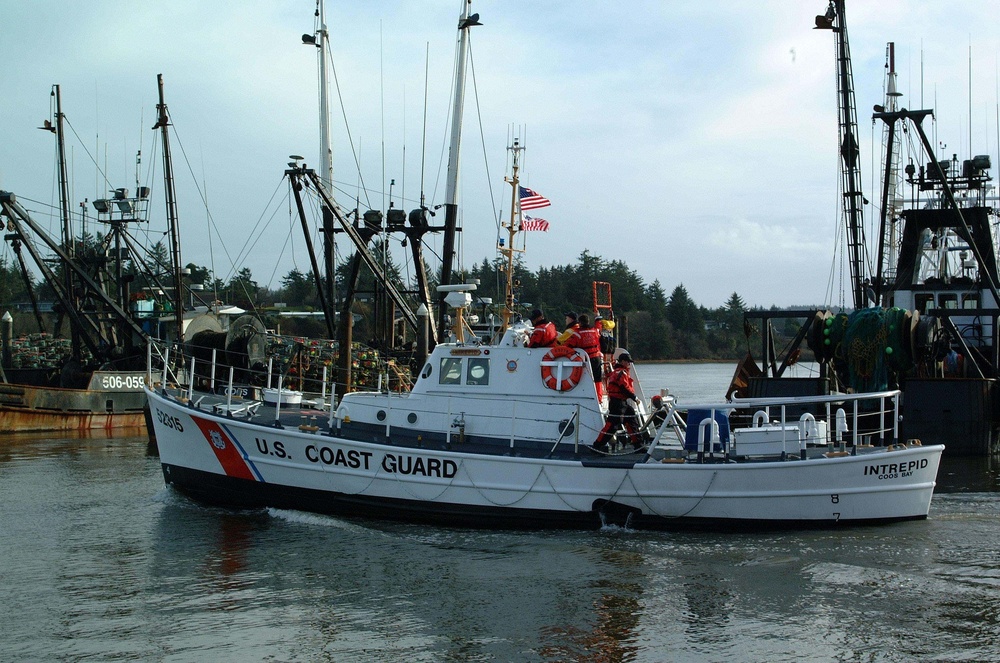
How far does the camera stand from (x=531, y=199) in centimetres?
1454

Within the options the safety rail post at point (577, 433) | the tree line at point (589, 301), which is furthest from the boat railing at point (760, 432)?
the tree line at point (589, 301)

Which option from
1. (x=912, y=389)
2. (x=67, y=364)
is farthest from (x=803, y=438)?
(x=67, y=364)

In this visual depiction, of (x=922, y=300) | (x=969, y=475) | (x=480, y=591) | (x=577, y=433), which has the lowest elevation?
(x=480, y=591)

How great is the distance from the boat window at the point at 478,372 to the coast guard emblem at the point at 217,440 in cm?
359

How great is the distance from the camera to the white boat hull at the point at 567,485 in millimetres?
11234

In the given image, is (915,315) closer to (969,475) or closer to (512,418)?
(969,475)

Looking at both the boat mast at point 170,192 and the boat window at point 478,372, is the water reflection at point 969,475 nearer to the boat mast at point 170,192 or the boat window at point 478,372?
the boat window at point 478,372

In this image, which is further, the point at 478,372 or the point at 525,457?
the point at 478,372

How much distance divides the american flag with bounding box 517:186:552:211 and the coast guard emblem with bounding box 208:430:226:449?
5840 millimetres

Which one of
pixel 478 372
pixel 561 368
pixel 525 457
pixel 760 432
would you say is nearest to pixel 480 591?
pixel 525 457

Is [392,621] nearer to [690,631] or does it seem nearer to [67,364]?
[690,631]

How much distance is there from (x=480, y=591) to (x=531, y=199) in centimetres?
708

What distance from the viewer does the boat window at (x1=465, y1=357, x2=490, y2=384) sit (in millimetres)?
Answer: 12656

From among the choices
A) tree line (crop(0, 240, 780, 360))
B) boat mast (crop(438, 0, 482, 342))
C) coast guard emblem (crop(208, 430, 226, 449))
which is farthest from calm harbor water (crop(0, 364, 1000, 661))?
tree line (crop(0, 240, 780, 360))
